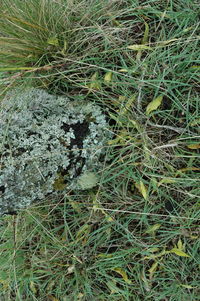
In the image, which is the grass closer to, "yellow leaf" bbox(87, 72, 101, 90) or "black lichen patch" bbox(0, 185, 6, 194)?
"yellow leaf" bbox(87, 72, 101, 90)

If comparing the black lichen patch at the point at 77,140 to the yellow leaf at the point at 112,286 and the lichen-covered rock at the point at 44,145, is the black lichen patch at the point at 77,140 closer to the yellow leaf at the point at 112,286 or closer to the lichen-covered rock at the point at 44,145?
the lichen-covered rock at the point at 44,145

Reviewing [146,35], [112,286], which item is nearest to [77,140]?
[146,35]

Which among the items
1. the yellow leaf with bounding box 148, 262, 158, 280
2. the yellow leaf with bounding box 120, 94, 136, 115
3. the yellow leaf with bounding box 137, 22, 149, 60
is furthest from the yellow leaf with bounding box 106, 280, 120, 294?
the yellow leaf with bounding box 137, 22, 149, 60

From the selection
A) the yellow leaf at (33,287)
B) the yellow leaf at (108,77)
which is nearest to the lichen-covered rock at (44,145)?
the yellow leaf at (108,77)

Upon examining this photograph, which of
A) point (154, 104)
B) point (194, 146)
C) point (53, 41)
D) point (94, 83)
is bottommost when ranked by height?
point (194, 146)

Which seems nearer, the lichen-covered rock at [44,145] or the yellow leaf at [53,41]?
the lichen-covered rock at [44,145]

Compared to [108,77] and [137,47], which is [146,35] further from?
[108,77]
